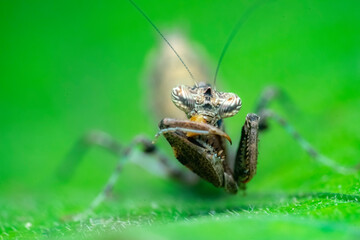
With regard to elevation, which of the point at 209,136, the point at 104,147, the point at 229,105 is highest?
the point at 104,147

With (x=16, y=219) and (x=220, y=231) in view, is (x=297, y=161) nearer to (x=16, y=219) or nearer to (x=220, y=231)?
(x=16, y=219)

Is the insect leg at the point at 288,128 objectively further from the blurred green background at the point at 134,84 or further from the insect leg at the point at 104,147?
the insect leg at the point at 104,147

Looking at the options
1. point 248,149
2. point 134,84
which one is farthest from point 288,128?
point 134,84

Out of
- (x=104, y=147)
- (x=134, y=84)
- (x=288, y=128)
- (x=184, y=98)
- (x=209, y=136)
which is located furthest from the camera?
(x=134, y=84)

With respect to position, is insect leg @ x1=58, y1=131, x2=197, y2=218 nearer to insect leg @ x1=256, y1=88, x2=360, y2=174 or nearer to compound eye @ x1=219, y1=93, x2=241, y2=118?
insect leg @ x1=256, y1=88, x2=360, y2=174

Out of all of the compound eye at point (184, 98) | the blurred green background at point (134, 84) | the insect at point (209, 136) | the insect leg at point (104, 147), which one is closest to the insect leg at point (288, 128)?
the blurred green background at point (134, 84)

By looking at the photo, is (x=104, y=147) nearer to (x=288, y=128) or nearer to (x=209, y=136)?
(x=288, y=128)
